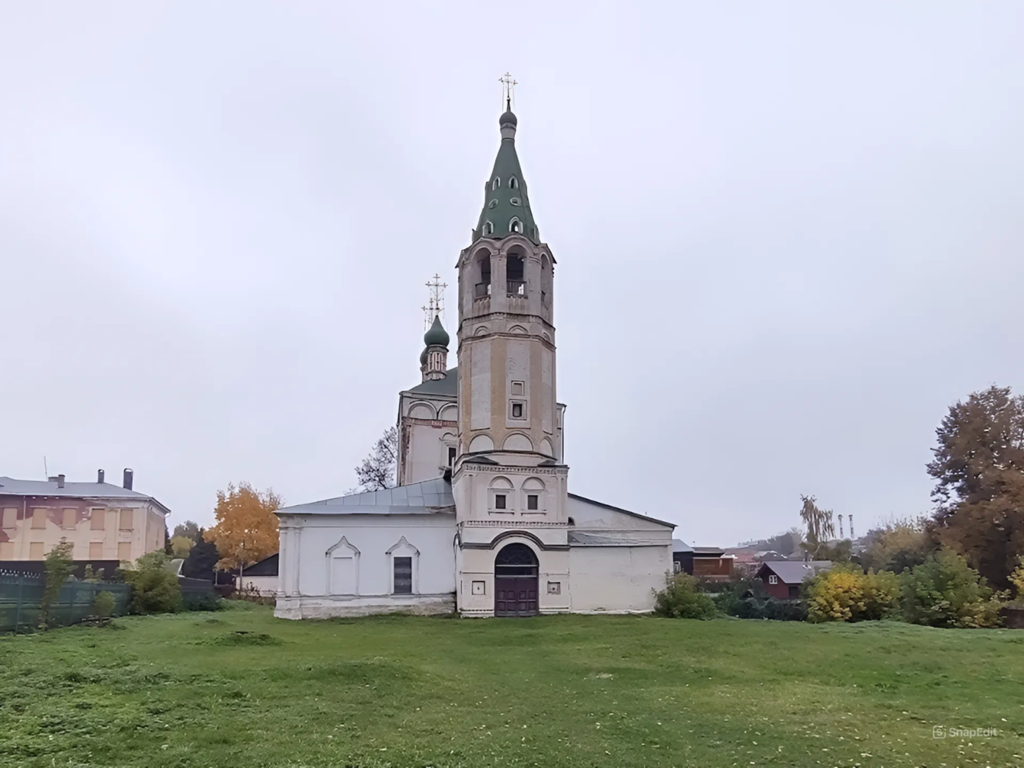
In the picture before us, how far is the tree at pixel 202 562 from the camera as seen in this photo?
193 feet

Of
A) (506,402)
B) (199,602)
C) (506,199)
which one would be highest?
(506,199)

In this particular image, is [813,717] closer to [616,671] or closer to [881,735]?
[881,735]

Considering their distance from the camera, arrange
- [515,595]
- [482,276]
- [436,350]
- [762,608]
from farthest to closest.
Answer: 1. [436,350]
2. [482,276]
3. [762,608]
4. [515,595]

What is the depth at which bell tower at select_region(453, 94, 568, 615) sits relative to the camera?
28.4 meters

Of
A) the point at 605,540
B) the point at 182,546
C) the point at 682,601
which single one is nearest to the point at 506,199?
the point at 605,540

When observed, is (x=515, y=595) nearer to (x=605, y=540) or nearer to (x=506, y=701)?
(x=605, y=540)

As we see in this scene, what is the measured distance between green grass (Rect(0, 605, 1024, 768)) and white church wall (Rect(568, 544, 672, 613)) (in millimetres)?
9309

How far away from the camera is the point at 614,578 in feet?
95.3

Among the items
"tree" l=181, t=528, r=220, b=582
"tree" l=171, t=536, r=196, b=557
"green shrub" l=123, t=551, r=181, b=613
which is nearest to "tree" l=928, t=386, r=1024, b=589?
"green shrub" l=123, t=551, r=181, b=613

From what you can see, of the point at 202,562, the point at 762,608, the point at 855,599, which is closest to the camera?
the point at 855,599

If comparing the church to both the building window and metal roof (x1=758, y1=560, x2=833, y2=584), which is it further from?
metal roof (x1=758, y1=560, x2=833, y2=584)

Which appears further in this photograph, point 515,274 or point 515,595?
point 515,274

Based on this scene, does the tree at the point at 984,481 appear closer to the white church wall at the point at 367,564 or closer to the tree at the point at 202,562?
the white church wall at the point at 367,564

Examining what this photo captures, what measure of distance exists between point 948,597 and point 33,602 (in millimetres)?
25761
